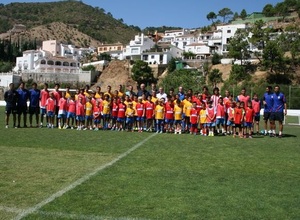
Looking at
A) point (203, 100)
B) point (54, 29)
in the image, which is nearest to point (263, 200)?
point (203, 100)

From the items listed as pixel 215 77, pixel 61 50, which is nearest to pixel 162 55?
pixel 215 77

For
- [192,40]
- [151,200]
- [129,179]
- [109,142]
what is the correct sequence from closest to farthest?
[151,200] < [129,179] < [109,142] < [192,40]

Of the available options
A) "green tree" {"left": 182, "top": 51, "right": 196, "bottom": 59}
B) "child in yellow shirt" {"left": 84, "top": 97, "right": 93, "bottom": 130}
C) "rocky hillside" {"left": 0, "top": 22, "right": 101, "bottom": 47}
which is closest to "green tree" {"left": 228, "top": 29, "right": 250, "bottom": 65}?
"green tree" {"left": 182, "top": 51, "right": 196, "bottom": 59}

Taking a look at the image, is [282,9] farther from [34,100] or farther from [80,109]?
[34,100]

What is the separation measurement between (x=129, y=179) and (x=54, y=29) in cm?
16974

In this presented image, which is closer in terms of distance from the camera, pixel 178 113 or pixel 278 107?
pixel 278 107

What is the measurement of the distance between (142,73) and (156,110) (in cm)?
6171

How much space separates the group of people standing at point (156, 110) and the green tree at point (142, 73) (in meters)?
60.0

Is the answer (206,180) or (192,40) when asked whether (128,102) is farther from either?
(192,40)

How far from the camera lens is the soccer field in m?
4.88

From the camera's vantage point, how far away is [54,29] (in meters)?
166

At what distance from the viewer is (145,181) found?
636 cm

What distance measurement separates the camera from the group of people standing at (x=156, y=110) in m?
14.1

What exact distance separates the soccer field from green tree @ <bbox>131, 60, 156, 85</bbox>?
6542 centimetres
